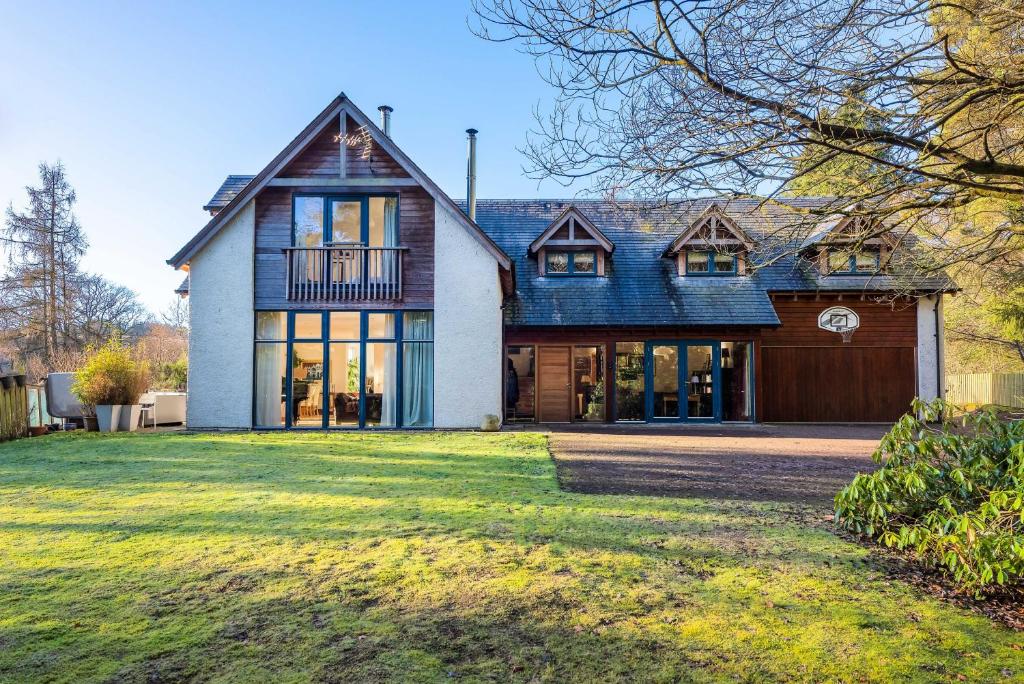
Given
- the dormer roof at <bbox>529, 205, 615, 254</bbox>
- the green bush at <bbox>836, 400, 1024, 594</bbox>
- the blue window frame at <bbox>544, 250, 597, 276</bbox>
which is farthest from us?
the blue window frame at <bbox>544, 250, 597, 276</bbox>

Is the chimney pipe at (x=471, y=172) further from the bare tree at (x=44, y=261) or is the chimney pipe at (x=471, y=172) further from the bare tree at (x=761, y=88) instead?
the bare tree at (x=44, y=261)

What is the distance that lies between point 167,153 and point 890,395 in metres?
20.7

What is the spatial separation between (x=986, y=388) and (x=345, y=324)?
2705 centimetres

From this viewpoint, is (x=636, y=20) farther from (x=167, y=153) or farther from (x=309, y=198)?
(x=167, y=153)

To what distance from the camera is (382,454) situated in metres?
9.71

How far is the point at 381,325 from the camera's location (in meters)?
14.1

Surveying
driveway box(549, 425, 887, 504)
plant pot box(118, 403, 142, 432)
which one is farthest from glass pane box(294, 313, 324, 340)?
driveway box(549, 425, 887, 504)

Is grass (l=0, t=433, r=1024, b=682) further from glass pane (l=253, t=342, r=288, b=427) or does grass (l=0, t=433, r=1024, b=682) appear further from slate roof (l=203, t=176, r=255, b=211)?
slate roof (l=203, t=176, r=255, b=211)

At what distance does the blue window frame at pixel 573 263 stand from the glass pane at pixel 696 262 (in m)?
2.72

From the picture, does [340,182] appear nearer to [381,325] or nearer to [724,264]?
[381,325]

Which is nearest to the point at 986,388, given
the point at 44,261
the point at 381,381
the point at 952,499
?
the point at 381,381

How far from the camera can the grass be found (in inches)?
110

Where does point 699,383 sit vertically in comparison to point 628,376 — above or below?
below

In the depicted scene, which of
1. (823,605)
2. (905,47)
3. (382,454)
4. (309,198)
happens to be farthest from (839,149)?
(309,198)
